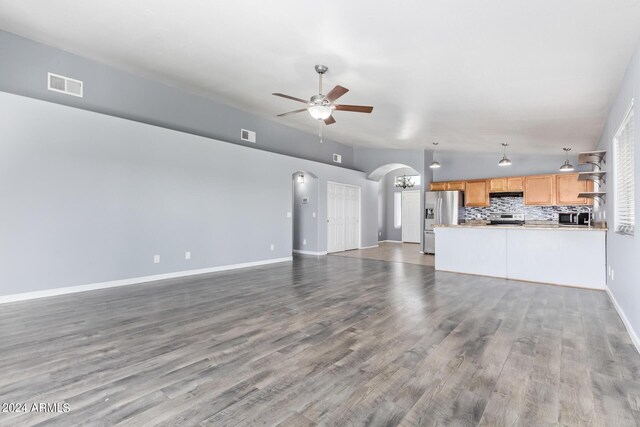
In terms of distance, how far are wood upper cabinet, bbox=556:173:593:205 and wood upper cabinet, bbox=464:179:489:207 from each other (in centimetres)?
160

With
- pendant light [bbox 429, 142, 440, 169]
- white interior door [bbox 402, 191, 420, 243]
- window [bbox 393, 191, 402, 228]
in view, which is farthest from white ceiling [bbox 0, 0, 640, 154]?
window [bbox 393, 191, 402, 228]

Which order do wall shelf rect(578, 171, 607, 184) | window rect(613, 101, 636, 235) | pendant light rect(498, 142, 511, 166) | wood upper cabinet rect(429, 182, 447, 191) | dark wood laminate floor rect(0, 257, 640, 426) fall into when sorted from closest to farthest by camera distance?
dark wood laminate floor rect(0, 257, 640, 426), window rect(613, 101, 636, 235), wall shelf rect(578, 171, 607, 184), pendant light rect(498, 142, 511, 166), wood upper cabinet rect(429, 182, 447, 191)

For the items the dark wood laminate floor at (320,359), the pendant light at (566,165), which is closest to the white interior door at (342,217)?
the dark wood laminate floor at (320,359)

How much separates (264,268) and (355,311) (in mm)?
3176

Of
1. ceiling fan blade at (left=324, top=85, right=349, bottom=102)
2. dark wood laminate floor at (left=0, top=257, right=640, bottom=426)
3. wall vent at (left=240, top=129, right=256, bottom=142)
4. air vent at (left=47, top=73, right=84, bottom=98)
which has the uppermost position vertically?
air vent at (left=47, top=73, right=84, bottom=98)

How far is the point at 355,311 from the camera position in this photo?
367cm

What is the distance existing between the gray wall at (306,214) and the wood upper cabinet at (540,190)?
17.8ft

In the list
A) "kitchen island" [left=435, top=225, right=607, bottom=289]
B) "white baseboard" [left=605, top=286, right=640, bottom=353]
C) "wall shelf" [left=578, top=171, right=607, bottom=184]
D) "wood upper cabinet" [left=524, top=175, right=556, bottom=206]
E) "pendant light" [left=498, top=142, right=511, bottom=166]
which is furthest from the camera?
"wood upper cabinet" [left=524, top=175, right=556, bottom=206]

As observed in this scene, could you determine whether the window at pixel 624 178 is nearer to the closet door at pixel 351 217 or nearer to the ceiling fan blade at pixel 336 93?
the ceiling fan blade at pixel 336 93

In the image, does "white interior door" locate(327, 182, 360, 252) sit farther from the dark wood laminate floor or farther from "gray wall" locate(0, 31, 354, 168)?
the dark wood laminate floor

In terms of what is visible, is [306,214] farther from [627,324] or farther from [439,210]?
[627,324]

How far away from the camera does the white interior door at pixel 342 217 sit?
29.2 feet

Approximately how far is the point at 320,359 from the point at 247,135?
550cm

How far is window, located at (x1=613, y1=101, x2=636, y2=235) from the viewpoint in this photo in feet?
10.6
